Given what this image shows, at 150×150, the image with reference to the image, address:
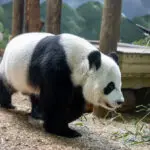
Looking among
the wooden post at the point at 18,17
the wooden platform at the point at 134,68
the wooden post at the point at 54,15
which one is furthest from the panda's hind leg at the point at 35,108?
the wooden post at the point at 18,17

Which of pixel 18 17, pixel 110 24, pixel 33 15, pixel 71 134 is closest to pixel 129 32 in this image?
pixel 18 17

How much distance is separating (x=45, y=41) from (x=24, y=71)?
0.31m

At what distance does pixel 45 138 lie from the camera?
2785 millimetres

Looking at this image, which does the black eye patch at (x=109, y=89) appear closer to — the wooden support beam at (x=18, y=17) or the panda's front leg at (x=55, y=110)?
the panda's front leg at (x=55, y=110)

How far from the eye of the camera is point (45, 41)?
3066 millimetres

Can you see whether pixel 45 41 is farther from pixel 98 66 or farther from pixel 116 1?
pixel 116 1

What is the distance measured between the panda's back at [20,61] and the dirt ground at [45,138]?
289 mm

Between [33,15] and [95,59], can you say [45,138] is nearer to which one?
[95,59]

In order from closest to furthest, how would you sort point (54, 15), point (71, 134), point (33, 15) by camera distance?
point (71, 134), point (54, 15), point (33, 15)

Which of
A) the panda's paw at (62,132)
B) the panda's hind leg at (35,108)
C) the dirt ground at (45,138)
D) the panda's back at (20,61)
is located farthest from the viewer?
the panda's hind leg at (35,108)

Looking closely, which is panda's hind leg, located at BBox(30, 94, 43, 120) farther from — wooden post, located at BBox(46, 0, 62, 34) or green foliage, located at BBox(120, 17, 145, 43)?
green foliage, located at BBox(120, 17, 145, 43)

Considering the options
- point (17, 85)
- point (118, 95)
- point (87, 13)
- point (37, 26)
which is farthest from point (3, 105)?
point (87, 13)

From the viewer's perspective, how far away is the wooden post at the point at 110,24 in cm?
379

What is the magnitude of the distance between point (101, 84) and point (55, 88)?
0.35m
